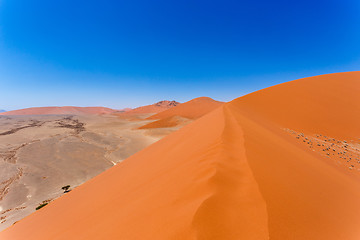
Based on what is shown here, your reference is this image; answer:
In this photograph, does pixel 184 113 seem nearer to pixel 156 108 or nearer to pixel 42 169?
pixel 42 169

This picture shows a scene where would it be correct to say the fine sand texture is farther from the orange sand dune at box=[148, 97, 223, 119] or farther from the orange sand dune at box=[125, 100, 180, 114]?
the orange sand dune at box=[125, 100, 180, 114]

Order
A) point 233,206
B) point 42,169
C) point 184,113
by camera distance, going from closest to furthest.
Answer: point 233,206, point 42,169, point 184,113

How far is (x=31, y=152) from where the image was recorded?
1527 cm

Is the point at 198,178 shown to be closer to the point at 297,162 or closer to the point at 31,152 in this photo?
the point at 297,162

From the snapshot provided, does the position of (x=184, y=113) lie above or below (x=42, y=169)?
above

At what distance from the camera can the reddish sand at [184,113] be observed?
33672 mm

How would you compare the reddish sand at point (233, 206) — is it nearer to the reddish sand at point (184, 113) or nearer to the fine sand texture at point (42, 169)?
the fine sand texture at point (42, 169)

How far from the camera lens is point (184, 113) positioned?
46531 mm

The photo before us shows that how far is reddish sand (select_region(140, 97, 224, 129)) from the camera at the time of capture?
33.7 metres

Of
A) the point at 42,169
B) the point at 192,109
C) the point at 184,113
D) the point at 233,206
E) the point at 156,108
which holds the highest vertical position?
the point at 156,108

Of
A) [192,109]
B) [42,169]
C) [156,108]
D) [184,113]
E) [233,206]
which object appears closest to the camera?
[233,206]

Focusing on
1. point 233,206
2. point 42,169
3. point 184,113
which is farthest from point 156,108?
point 233,206

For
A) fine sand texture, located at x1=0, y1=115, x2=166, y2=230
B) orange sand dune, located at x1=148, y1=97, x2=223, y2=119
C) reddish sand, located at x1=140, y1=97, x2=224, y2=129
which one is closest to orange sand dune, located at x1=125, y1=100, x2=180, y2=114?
orange sand dune, located at x1=148, y1=97, x2=223, y2=119

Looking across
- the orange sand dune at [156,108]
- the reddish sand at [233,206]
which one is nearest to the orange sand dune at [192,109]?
the orange sand dune at [156,108]
